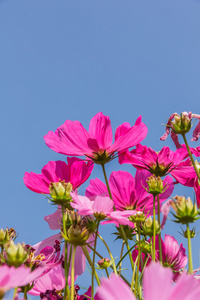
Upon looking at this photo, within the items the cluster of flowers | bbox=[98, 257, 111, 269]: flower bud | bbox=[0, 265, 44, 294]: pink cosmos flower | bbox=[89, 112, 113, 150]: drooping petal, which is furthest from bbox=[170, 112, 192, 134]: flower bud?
bbox=[0, 265, 44, 294]: pink cosmos flower

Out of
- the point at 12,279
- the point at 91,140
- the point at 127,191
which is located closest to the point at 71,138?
the point at 91,140

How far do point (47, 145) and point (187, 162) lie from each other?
0.26m

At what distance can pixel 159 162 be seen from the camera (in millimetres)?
651

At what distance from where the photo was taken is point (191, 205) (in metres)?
0.43

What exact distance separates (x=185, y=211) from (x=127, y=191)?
254mm

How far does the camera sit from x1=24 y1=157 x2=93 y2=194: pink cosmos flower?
64cm

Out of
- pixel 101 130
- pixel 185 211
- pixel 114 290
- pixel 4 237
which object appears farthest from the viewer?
pixel 101 130

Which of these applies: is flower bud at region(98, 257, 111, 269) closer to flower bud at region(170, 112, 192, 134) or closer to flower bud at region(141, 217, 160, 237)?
flower bud at region(141, 217, 160, 237)

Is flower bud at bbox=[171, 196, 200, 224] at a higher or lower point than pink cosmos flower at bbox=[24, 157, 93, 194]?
lower

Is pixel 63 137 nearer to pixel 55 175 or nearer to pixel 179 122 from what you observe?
pixel 55 175

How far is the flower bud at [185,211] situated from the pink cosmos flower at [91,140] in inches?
7.7

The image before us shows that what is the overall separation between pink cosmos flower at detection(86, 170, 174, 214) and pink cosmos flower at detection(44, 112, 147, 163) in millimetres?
70

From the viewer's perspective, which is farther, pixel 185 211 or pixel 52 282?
pixel 52 282

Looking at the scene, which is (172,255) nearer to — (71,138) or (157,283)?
(71,138)
